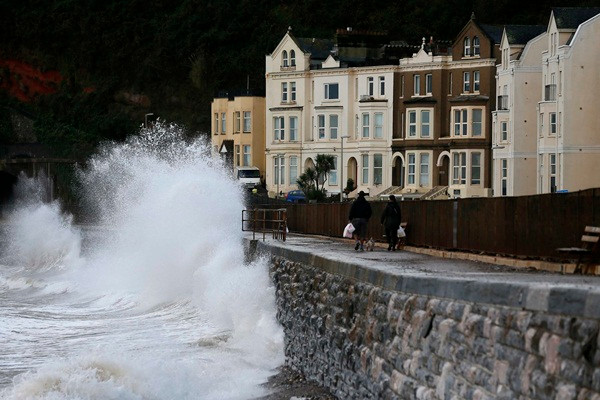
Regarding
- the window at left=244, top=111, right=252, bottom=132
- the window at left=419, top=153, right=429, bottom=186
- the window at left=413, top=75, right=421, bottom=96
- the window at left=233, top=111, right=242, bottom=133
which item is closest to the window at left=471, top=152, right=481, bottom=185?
the window at left=419, top=153, right=429, bottom=186

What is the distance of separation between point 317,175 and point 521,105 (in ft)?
41.2

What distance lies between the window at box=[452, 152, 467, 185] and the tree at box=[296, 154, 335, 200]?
5.69 metres

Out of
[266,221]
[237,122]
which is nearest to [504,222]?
[266,221]

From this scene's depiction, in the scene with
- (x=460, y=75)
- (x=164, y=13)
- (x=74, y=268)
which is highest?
(x=164, y=13)

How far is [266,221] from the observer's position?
38219 millimetres

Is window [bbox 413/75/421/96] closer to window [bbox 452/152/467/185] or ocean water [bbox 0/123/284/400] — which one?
window [bbox 452/152/467/185]

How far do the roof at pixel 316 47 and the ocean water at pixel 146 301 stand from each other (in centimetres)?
979

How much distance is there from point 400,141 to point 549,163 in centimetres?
1516

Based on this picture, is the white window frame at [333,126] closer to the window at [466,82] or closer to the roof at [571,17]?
the window at [466,82]

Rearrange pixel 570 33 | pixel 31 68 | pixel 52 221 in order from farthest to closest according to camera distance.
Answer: pixel 31 68
pixel 52 221
pixel 570 33

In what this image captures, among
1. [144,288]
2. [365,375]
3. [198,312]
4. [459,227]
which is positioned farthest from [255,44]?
[365,375]

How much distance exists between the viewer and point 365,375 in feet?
55.2

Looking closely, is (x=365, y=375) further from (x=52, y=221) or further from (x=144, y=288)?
(x=52, y=221)

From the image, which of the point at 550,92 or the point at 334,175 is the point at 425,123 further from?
the point at 550,92
